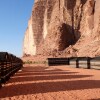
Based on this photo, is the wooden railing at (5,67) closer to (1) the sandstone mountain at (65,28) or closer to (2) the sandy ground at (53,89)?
(2) the sandy ground at (53,89)

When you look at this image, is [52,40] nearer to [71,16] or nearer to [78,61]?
[71,16]

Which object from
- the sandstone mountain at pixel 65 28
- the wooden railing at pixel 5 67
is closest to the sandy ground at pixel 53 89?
the wooden railing at pixel 5 67

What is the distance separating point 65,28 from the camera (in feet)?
268

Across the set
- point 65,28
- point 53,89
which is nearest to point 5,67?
point 53,89

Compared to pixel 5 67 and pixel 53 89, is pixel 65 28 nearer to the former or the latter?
pixel 5 67

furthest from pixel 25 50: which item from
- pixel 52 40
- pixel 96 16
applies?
pixel 96 16

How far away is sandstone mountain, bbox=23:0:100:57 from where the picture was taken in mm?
68312

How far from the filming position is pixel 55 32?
82438 millimetres

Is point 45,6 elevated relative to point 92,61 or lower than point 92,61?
elevated

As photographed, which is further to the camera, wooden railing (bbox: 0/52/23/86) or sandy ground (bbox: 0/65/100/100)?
wooden railing (bbox: 0/52/23/86)

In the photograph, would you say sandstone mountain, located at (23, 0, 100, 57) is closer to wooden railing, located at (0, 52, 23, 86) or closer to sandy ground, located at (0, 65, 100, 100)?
wooden railing, located at (0, 52, 23, 86)

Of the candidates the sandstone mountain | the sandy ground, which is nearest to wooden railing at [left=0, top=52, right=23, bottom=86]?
the sandy ground

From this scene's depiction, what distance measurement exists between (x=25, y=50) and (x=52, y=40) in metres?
33.8

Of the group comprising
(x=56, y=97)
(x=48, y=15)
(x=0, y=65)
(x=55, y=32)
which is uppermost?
(x=48, y=15)
